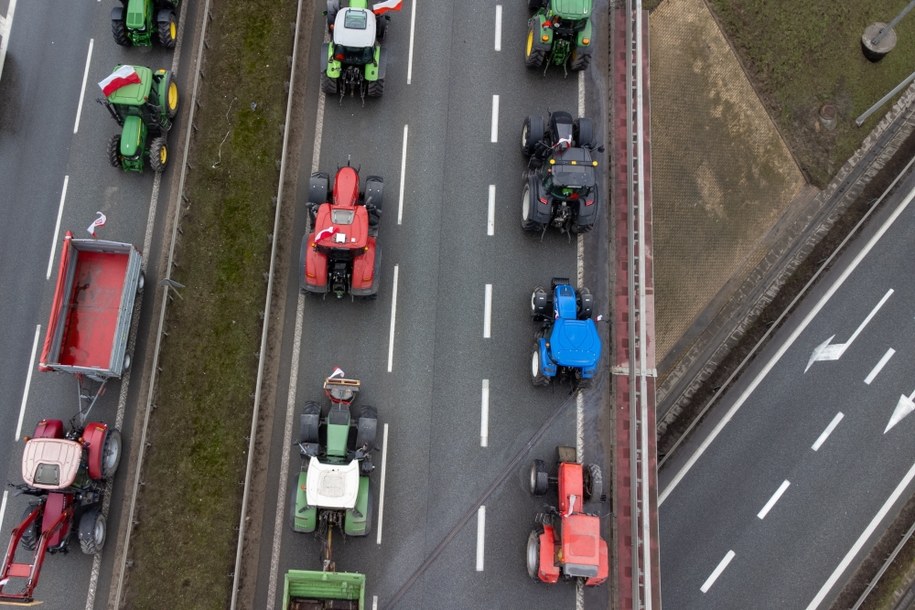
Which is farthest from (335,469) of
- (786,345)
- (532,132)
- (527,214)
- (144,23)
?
(786,345)

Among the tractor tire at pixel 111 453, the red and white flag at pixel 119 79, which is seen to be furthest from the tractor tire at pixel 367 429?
the red and white flag at pixel 119 79

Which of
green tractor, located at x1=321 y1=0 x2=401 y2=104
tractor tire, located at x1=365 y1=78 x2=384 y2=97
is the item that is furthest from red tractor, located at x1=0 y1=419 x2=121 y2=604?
tractor tire, located at x1=365 y1=78 x2=384 y2=97

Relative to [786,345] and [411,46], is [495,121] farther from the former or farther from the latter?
[786,345]

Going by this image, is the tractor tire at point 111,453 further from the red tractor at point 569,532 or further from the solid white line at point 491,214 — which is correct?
the solid white line at point 491,214

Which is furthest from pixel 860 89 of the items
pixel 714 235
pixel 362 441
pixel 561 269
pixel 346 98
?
pixel 362 441

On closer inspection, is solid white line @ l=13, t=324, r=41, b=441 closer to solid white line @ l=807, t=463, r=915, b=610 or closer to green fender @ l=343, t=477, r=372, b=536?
green fender @ l=343, t=477, r=372, b=536

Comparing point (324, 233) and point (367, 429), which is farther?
point (367, 429)

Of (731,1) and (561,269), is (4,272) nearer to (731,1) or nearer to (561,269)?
(561,269)
